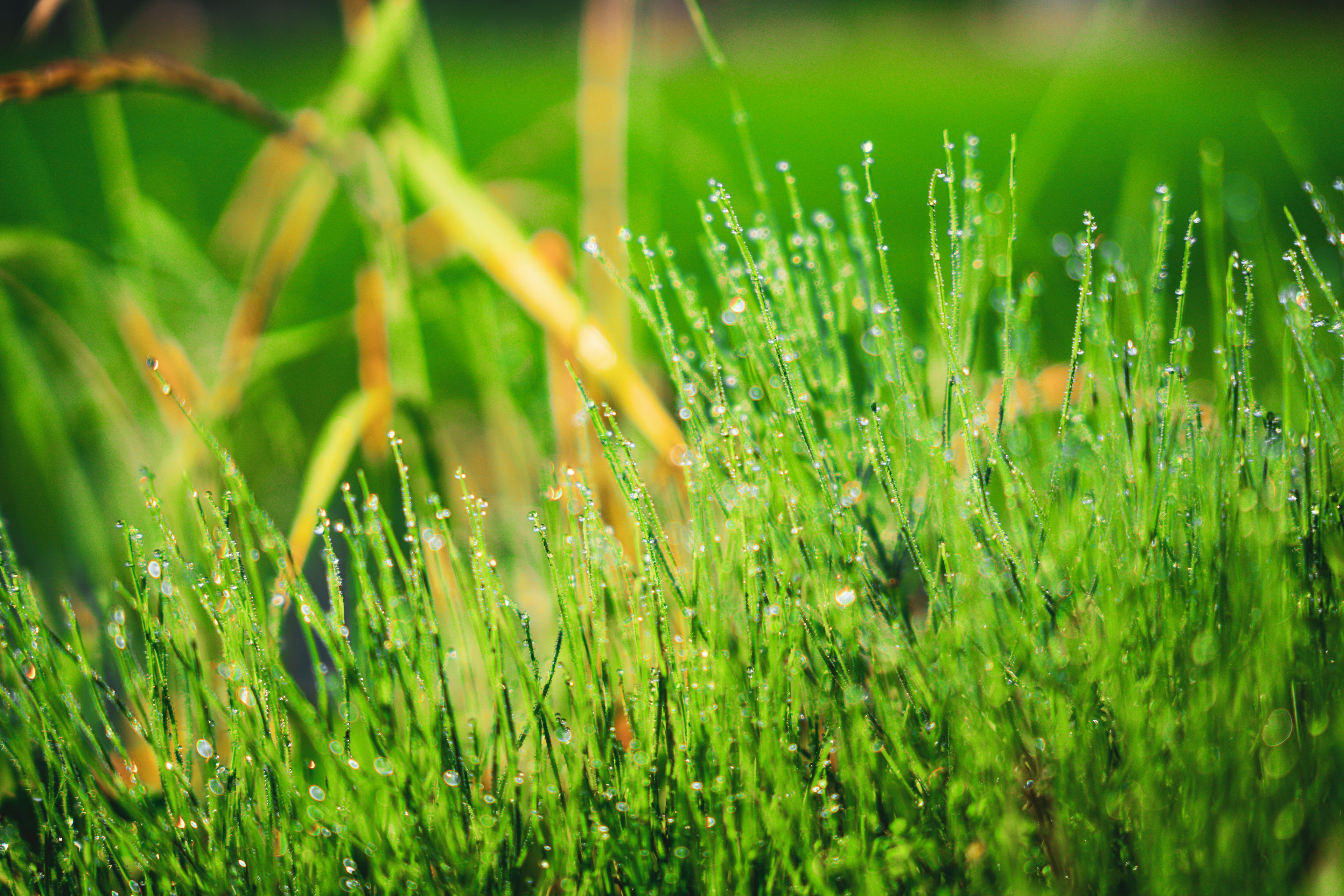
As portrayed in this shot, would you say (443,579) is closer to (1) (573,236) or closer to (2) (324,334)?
(2) (324,334)

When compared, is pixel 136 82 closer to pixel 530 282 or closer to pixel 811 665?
pixel 530 282

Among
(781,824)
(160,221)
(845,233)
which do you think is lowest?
(781,824)

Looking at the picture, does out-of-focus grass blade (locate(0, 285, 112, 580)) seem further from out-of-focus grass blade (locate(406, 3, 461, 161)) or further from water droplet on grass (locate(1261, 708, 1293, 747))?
water droplet on grass (locate(1261, 708, 1293, 747))

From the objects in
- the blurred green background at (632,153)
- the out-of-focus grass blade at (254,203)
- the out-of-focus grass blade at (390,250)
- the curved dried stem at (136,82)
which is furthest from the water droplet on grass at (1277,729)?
the out-of-focus grass blade at (254,203)

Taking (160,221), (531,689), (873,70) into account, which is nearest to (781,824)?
(531,689)

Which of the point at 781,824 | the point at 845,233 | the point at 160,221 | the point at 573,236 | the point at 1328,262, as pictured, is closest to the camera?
the point at 781,824

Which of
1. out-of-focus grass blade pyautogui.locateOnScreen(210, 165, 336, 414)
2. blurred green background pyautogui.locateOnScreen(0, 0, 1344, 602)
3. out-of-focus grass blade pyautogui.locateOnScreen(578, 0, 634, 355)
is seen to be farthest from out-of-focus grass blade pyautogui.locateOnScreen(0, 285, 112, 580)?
out-of-focus grass blade pyautogui.locateOnScreen(578, 0, 634, 355)

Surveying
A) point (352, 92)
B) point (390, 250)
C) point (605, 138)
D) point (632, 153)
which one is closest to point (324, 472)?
point (390, 250)

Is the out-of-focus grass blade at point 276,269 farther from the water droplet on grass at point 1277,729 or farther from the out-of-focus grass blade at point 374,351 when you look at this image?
the water droplet on grass at point 1277,729
